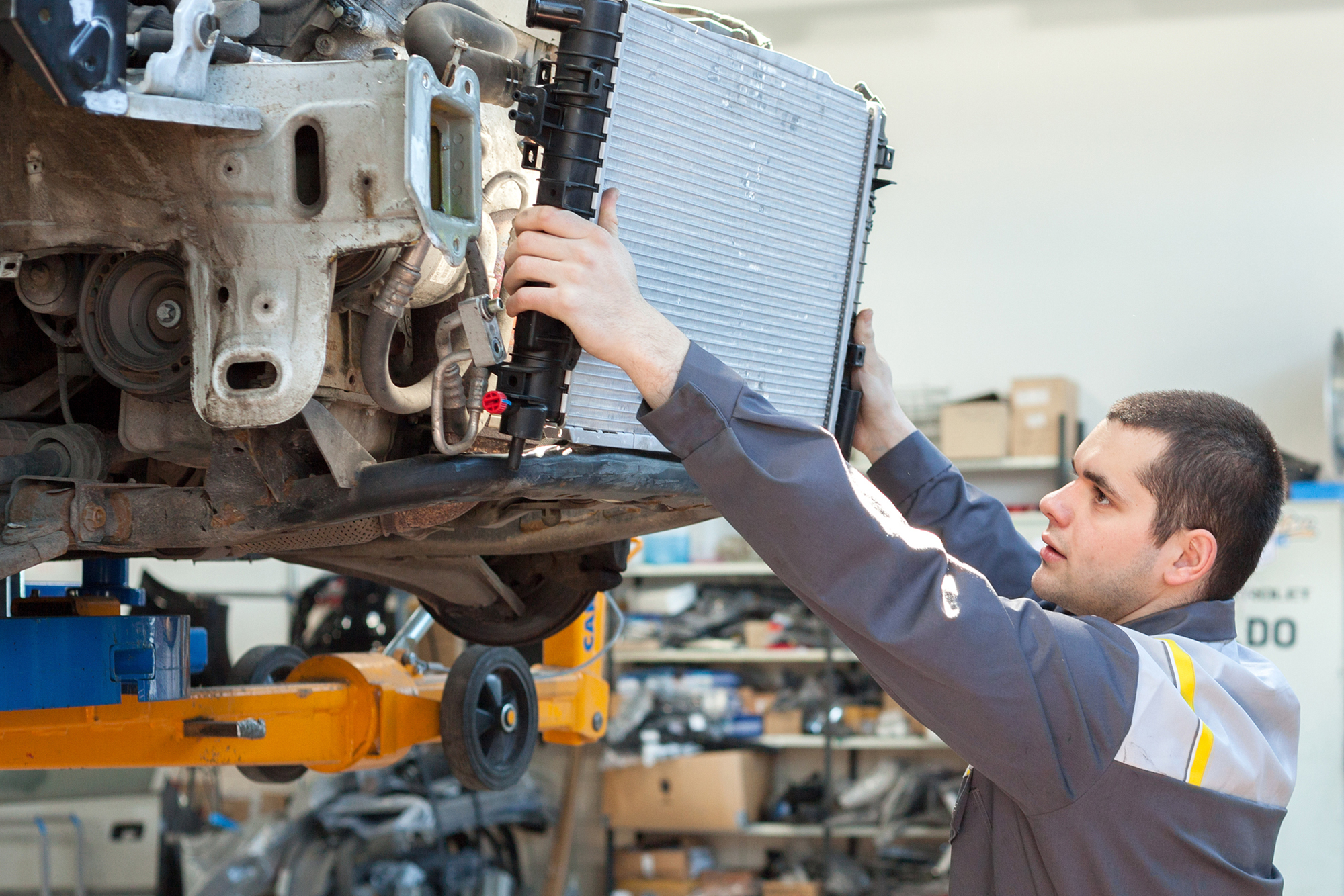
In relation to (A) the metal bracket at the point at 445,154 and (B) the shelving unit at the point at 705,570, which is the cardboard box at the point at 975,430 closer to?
(B) the shelving unit at the point at 705,570

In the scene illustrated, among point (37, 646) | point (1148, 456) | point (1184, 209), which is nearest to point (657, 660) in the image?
point (1184, 209)

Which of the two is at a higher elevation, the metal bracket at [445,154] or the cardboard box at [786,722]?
the metal bracket at [445,154]

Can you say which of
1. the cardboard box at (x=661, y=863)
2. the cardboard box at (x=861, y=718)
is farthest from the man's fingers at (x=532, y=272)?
the cardboard box at (x=661, y=863)

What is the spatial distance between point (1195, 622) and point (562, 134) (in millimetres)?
997

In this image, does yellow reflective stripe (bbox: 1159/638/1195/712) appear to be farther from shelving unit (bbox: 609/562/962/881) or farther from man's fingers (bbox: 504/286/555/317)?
shelving unit (bbox: 609/562/962/881)

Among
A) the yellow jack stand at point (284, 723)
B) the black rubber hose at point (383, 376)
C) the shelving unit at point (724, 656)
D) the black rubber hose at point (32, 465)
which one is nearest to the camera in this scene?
the black rubber hose at point (383, 376)

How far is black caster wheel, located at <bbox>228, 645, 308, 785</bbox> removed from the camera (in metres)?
3.21

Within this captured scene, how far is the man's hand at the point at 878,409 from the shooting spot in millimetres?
2084

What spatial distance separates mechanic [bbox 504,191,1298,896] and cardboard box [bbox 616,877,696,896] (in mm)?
4976

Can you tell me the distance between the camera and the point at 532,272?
139 centimetres

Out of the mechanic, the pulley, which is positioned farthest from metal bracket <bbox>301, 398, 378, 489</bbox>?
the mechanic

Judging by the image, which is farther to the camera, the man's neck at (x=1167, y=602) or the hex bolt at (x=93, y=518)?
the hex bolt at (x=93, y=518)

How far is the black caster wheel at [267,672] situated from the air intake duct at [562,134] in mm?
1975

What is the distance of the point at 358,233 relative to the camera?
1.48 meters
